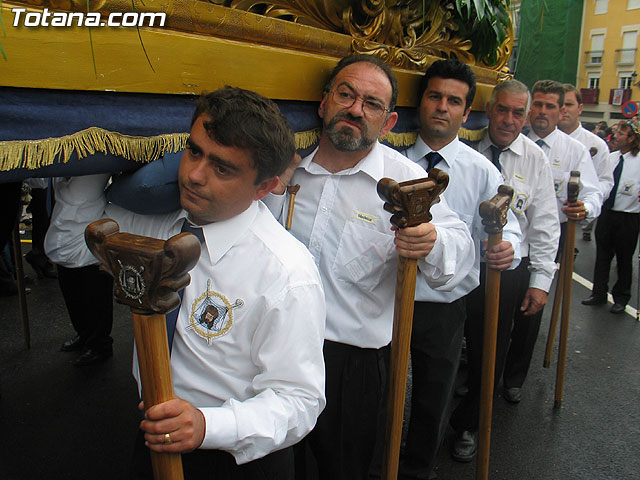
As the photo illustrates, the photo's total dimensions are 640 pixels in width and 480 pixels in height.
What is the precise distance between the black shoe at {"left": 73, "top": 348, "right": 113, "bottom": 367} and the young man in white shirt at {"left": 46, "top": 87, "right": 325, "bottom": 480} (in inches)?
104

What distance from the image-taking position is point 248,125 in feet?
4.60

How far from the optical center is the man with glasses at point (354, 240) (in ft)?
6.91

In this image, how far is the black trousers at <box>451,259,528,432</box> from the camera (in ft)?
10.4

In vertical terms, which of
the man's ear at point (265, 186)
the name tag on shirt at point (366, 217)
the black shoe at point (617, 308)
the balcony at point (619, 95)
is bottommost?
the black shoe at point (617, 308)

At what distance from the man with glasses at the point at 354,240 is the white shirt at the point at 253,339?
25.0 inches

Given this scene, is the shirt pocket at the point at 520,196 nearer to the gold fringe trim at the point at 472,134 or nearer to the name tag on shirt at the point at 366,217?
the gold fringe trim at the point at 472,134

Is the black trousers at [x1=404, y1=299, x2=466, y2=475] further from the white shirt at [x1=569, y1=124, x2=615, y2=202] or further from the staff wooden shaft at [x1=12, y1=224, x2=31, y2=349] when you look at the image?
the white shirt at [x1=569, y1=124, x2=615, y2=202]

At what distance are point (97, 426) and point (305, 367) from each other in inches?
92.8

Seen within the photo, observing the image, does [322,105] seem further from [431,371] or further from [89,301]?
[89,301]

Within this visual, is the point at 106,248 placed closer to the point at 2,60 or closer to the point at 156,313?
the point at 156,313

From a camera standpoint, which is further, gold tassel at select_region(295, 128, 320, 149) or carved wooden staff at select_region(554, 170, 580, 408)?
carved wooden staff at select_region(554, 170, 580, 408)

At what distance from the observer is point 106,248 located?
44.8 inches

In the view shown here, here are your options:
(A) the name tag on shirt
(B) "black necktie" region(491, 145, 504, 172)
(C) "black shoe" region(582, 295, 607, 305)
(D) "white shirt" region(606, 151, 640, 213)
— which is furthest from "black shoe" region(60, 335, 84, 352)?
(D) "white shirt" region(606, 151, 640, 213)
